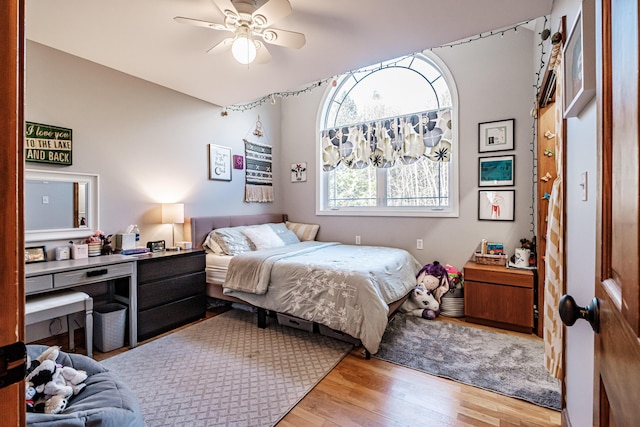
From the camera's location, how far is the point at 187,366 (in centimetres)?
222

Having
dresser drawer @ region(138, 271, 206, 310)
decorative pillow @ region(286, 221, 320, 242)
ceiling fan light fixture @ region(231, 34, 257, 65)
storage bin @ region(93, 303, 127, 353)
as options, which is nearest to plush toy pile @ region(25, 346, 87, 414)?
storage bin @ region(93, 303, 127, 353)

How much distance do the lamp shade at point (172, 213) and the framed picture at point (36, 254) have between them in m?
1.00

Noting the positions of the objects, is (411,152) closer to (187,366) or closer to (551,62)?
(551,62)

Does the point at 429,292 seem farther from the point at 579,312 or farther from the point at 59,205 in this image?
the point at 59,205

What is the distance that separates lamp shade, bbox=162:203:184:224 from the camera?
10.5 feet

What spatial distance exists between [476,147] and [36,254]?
4422 mm

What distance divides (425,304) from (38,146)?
3.89 meters

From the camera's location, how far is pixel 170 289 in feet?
9.40

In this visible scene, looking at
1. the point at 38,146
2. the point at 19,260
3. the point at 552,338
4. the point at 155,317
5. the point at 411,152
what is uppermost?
the point at 411,152

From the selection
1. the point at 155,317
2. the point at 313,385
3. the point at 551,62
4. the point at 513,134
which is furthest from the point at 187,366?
the point at 513,134

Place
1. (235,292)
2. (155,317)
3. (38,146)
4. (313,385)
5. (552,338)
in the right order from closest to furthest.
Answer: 1. (552,338)
2. (313,385)
3. (38,146)
4. (155,317)
5. (235,292)

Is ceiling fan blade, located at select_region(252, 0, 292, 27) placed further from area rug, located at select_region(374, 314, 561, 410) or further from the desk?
area rug, located at select_region(374, 314, 561, 410)

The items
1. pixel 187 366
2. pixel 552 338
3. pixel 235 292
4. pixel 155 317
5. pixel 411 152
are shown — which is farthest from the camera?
pixel 411 152

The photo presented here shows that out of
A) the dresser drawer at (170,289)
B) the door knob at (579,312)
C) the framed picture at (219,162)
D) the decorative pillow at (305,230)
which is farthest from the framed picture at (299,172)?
the door knob at (579,312)
